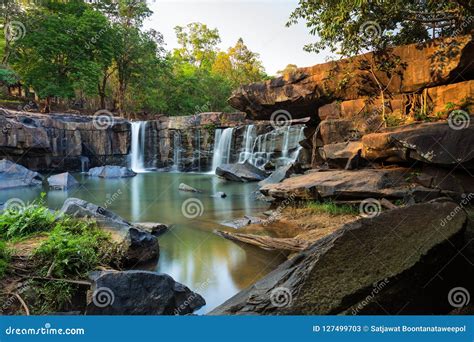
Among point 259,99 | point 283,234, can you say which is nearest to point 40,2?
point 259,99

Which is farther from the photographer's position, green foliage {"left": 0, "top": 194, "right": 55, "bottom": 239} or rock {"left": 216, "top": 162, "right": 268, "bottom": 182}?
rock {"left": 216, "top": 162, "right": 268, "bottom": 182}

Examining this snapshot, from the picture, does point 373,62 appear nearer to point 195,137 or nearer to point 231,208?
point 231,208

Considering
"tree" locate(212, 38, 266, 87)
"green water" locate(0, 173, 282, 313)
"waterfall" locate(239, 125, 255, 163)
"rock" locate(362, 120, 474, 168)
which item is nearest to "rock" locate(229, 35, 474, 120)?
"rock" locate(362, 120, 474, 168)

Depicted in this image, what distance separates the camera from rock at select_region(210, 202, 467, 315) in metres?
2.97

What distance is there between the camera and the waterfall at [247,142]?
2212 cm

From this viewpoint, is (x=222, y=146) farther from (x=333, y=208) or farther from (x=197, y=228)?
(x=333, y=208)

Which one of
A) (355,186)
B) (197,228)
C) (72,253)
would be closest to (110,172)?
(197,228)

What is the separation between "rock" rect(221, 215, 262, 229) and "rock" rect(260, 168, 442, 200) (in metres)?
1.10

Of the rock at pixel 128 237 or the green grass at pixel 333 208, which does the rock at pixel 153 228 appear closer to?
the rock at pixel 128 237

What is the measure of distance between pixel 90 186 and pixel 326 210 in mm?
12145

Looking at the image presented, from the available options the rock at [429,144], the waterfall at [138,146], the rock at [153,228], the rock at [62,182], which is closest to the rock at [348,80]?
the rock at [429,144]

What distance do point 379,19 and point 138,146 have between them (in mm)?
20712

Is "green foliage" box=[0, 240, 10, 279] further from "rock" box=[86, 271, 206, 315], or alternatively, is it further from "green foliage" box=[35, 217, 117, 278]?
"rock" box=[86, 271, 206, 315]

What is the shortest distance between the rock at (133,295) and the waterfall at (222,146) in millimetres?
19375
